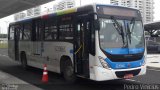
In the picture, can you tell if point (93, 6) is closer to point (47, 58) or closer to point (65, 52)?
point (65, 52)

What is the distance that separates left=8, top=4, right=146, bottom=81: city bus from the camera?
1069 centimetres

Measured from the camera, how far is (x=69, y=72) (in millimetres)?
12812

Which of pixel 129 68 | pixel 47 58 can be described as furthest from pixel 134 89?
pixel 47 58

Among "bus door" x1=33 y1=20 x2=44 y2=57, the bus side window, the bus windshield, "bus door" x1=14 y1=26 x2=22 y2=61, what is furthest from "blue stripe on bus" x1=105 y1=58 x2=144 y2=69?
"bus door" x1=14 y1=26 x2=22 y2=61

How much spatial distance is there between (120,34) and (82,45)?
1.50m

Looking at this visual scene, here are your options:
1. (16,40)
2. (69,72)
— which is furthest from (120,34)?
(16,40)

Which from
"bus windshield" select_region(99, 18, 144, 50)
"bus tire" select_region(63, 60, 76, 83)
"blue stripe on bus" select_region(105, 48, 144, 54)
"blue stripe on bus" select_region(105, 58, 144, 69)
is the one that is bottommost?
"bus tire" select_region(63, 60, 76, 83)

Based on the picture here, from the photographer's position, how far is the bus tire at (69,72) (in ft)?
41.1

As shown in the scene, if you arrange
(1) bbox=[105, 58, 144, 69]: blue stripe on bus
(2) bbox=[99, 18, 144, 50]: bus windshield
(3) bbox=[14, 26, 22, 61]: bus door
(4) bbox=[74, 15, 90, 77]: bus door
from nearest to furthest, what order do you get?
(1) bbox=[105, 58, 144, 69]: blue stripe on bus < (2) bbox=[99, 18, 144, 50]: bus windshield < (4) bbox=[74, 15, 90, 77]: bus door < (3) bbox=[14, 26, 22, 61]: bus door

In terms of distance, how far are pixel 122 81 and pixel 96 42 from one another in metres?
3.07

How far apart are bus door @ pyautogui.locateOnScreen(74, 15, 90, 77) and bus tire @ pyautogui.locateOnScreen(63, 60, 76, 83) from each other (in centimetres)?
63

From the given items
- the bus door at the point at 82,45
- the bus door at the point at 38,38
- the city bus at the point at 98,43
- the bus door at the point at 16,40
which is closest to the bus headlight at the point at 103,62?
the city bus at the point at 98,43

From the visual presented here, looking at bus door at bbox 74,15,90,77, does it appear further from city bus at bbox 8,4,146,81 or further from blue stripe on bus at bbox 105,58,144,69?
blue stripe on bus at bbox 105,58,144,69

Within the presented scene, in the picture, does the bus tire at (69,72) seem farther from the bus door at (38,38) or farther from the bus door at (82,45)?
the bus door at (38,38)
